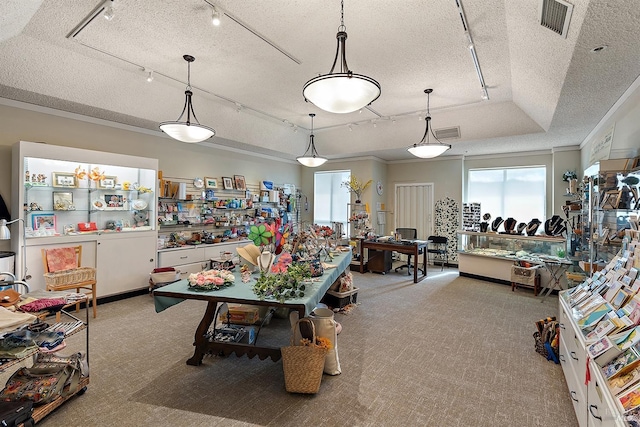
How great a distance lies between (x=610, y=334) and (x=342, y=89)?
2349 mm

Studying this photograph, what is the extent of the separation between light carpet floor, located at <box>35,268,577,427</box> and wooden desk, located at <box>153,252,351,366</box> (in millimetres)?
221

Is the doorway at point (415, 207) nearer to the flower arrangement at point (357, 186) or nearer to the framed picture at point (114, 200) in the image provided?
the flower arrangement at point (357, 186)

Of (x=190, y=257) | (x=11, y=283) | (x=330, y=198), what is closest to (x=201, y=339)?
(x=11, y=283)

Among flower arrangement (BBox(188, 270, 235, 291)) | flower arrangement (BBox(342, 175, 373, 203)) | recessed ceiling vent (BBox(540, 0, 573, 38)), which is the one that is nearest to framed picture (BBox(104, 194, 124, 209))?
flower arrangement (BBox(188, 270, 235, 291))

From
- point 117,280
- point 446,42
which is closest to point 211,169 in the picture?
point 117,280

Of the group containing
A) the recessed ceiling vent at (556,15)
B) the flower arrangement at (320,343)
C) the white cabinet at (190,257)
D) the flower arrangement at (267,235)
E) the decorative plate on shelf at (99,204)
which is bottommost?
the flower arrangement at (320,343)

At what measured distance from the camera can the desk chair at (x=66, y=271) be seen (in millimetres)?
3789

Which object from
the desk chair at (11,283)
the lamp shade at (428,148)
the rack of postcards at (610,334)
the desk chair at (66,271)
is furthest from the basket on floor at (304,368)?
the lamp shade at (428,148)

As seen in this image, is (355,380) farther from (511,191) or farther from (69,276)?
(511,191)

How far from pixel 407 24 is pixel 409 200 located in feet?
19.3

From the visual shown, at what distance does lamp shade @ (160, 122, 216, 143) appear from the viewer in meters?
3.63

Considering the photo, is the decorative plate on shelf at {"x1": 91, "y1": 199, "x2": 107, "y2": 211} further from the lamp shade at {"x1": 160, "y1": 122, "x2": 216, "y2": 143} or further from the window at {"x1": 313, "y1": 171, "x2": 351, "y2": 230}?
the window at {"x1": 313, "y1": 171, "x2": 351, "y2": 230}

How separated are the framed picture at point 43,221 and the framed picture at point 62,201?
0.46ft

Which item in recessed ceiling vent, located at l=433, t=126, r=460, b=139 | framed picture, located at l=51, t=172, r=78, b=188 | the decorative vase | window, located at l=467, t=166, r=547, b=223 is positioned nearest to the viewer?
framed picture, located at l=51, t=172, r=78, b=188
